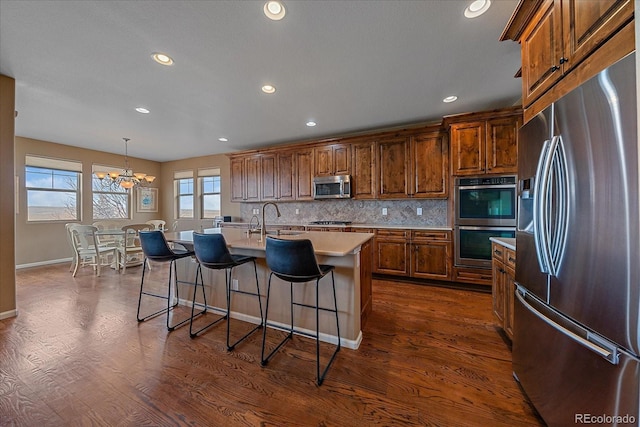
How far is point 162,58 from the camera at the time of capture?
2.25 metres

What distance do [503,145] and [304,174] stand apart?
10.4 feet

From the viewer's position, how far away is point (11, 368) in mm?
1758

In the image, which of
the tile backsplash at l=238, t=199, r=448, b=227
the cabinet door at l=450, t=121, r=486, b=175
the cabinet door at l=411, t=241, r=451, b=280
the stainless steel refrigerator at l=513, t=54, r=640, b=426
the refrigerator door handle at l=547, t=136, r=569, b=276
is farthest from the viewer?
the tile backsplash at l=238, t=199, r=448, b=227

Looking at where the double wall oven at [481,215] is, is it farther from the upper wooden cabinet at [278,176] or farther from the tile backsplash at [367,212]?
the upper wooden cabinet at [278,176]

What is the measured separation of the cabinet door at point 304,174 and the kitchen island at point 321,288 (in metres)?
2.13

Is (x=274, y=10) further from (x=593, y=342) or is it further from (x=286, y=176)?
(x=286, y=176)

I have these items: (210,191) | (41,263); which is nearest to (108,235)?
(41,263)

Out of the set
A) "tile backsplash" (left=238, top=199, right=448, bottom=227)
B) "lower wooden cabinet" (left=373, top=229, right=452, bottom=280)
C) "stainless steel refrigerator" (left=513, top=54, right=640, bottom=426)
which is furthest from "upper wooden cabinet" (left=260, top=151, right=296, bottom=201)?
"stainless steel refrigerator" (left=513, top=54, right=640, bottom=426)

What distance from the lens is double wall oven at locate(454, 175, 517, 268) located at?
3.11m

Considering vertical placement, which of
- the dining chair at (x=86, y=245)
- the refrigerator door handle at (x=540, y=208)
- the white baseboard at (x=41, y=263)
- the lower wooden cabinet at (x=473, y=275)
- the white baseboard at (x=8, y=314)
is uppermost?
the refrigerator door handle at (x=540, y=208)

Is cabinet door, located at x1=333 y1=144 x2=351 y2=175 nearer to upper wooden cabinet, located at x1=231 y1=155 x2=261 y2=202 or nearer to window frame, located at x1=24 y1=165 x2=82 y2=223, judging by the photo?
upper wooden cabinet, located at x1=231 y1=155 x2=261 y2=202

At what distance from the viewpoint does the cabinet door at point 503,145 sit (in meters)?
3.09

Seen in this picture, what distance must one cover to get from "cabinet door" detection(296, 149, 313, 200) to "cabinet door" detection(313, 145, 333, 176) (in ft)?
0.36

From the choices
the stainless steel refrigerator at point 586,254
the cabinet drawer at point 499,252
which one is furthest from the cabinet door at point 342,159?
the stainless steel refrigerator at point 586,254
